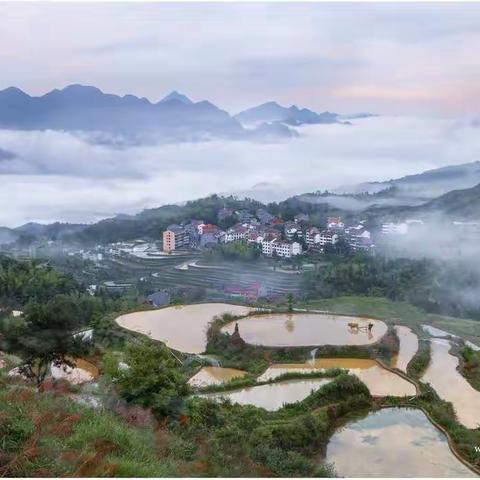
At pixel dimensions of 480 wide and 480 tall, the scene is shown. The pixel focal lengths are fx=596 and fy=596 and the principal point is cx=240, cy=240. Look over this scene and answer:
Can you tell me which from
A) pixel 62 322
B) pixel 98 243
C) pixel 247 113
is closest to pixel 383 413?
pixel 62 322

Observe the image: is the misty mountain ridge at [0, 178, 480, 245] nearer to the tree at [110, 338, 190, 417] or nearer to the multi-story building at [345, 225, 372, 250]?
the multi-story building at [345, 225, 372, 250]

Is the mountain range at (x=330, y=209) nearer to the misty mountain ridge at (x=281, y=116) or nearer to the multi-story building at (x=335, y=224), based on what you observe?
the multi-story building at (x=335, y=224)

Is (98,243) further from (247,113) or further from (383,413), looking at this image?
(383,413)

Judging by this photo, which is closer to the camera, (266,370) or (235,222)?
(266,370)

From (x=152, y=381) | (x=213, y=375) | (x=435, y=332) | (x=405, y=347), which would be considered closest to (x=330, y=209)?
(x=435, y=332)

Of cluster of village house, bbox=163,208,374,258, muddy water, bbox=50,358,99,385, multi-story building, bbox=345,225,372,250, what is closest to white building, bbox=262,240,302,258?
cluster of village house, bbox=163,208,374,258

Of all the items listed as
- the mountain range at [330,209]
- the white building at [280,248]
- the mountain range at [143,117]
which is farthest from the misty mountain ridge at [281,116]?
the white building at [280,248]
